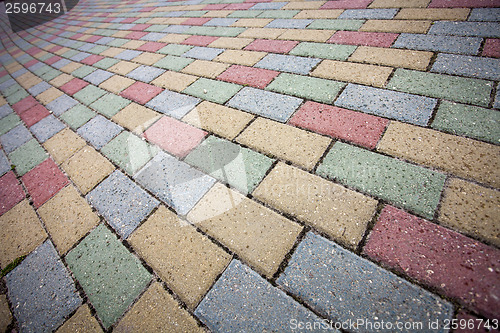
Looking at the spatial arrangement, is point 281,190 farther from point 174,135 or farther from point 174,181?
point 174,135

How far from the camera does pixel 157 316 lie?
1.20 m

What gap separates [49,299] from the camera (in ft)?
4.56

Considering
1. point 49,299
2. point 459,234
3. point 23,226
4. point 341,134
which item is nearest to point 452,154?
point 459,234

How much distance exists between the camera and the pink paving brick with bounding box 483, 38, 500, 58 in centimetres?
197

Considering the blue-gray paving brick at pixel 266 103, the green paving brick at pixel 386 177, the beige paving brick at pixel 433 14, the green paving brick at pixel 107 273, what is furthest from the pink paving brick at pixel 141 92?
the beige paving brick at pixel 433 14

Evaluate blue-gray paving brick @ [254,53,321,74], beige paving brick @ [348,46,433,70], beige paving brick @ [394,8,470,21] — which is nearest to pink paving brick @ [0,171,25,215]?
blue-gray paving brick @ [254,53,321,74]

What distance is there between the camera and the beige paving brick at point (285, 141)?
166cm

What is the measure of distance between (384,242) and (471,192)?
59 centimetres

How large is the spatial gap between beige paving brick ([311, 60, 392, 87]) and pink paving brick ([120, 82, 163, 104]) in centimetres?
185

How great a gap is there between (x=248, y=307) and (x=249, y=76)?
219 centimetres

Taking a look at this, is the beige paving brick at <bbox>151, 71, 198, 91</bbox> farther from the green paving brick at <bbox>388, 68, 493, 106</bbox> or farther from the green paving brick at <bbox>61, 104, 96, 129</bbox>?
the green paving brick at <bbox>388, 68, 493, 106</bbox>

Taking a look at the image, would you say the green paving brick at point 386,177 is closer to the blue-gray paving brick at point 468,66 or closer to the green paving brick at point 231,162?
the green paving brick at point 231,162

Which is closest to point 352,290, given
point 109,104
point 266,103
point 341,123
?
point 341,123

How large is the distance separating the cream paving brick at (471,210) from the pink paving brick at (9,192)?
10.5ft
